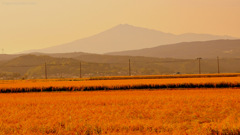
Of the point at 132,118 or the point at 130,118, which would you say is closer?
the point at 130,118

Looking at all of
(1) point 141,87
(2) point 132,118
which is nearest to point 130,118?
(2) point 132,118

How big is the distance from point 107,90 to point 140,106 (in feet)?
31.7

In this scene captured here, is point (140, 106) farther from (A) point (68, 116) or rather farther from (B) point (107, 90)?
(B) point (107, 90)

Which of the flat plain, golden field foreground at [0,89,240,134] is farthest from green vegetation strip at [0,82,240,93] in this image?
golden field foreground at [0,89,240,134]

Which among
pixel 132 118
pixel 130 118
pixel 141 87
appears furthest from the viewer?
pixel 141 87

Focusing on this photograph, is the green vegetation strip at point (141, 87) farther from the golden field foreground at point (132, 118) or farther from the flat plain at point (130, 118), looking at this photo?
the golden field foreground at point (132, 118)

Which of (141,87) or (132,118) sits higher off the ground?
Answer: (141,87)

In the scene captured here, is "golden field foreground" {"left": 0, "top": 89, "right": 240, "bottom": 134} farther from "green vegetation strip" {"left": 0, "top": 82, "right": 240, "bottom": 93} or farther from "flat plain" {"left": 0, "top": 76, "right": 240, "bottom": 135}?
"green vegetation strip" {"left": 0, "top": 82, "right": 240, "bottom": 93}

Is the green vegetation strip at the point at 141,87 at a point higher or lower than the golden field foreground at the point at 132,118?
higher

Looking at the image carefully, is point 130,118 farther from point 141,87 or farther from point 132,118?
point 141,87

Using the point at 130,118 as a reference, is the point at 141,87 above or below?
above

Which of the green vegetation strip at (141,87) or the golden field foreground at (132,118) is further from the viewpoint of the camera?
the green vegetation strip at (141,87)

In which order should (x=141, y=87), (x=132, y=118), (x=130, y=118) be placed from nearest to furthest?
(x=130, y=118), (x=132, y=118), (x=141, y=87)

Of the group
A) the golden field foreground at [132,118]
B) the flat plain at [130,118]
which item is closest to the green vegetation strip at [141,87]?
the flat plain at [130,118]
